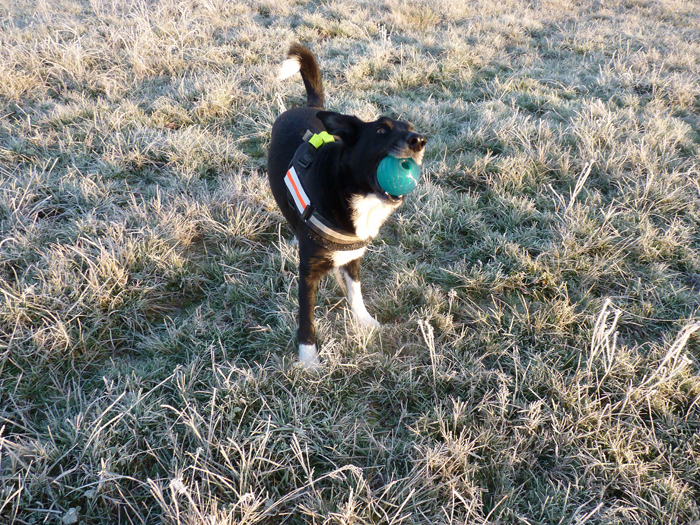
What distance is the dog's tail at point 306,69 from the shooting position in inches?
120

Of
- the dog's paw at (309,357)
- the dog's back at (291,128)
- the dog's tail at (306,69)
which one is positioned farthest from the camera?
the dog's tail at (306,69)

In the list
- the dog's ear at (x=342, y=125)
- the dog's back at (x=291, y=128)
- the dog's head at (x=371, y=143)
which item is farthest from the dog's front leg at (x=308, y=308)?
the dog's ear at (x=342, y=125)

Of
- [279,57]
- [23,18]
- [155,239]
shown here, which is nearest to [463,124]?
[279,57]

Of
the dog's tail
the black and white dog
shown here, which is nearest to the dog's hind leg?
the black and white dog

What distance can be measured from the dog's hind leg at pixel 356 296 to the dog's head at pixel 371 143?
70cm

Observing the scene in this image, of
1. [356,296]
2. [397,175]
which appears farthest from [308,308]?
[397,175]

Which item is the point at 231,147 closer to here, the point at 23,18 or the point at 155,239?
the point at 155,239

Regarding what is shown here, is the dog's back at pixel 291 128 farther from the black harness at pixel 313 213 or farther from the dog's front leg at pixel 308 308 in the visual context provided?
the dog's front leg at pixel 308 308

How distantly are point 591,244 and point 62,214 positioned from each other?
4.20 m

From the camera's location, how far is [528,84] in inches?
225

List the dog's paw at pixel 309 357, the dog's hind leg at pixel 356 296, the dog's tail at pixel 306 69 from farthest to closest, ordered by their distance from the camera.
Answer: the dog's tail at pixel 306 69 → the dog's hind leg at pixel 356 296 → the dog's paw at pixel 309 357

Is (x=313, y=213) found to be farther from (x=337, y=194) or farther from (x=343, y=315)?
(x=343, y=315)

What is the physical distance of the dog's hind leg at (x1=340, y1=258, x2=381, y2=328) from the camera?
262cm

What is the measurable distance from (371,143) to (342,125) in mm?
195
